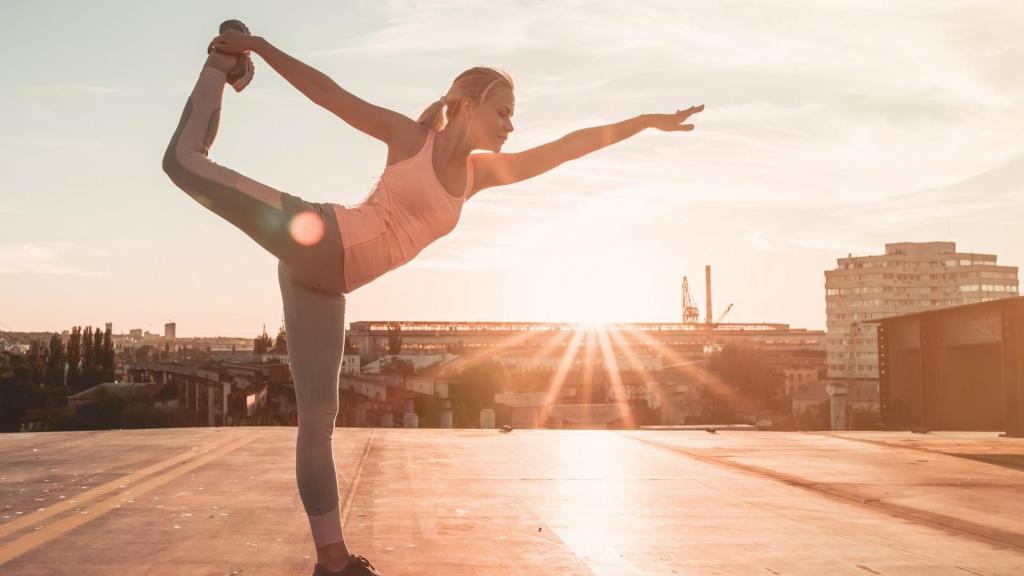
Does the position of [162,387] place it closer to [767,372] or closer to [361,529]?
[767,372]

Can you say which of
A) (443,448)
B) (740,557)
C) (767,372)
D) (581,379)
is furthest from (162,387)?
(740,557)

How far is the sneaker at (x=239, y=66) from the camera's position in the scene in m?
3.63

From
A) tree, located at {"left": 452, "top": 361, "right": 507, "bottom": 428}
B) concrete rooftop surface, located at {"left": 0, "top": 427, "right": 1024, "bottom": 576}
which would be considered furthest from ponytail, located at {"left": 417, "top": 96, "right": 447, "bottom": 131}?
tree, located at {"left": 452, "top": 361, "right": 507, "bottom": 428}

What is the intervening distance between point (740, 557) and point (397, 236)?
2.86 meters

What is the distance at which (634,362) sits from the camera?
16188 centimetres

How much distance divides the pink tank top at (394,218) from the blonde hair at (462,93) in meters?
0.13

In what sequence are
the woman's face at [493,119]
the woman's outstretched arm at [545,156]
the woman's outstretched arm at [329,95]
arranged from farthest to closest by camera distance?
the woman's outstretched arm at [545,156], the woman's face at [493,119], the woman's outstretched arm at [329,95]

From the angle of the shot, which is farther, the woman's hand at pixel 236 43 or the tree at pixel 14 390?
the tree at pixel 14 390

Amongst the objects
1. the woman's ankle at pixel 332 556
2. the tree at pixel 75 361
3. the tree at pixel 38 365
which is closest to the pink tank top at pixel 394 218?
the woman's ankle at pixel 332 556

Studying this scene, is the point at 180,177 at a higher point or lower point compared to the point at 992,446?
higher

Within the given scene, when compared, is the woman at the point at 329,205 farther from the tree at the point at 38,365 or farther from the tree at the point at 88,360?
the tree at the point at 88,360

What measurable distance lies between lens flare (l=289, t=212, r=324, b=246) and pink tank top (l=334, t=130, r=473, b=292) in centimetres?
8

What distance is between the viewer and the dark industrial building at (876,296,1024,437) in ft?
86.5

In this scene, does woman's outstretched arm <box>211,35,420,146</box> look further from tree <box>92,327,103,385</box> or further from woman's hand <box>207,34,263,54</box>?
tree <box>92,327,103,385</box>
